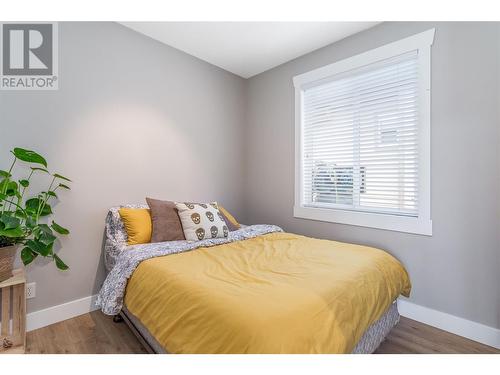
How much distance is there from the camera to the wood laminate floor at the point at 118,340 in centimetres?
175

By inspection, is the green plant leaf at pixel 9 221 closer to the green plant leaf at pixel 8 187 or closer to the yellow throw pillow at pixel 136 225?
the green plant leaf at pixel 8 187

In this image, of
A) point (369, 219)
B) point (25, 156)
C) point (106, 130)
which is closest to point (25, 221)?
point (25, 156)

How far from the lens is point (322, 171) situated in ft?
9.25

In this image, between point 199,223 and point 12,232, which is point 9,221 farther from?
point 199,223

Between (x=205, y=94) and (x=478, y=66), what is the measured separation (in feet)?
8.12

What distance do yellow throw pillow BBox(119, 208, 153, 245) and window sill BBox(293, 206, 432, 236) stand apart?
1592 millimetres

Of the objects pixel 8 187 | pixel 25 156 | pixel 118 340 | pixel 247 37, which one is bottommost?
pixel 118 340

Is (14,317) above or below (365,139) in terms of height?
below

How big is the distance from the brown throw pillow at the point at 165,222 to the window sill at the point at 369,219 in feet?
4.50

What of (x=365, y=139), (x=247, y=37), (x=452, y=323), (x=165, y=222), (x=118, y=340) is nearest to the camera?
(x=118, y=340)

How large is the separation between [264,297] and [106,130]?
203cm

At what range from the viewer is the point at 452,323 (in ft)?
6.47

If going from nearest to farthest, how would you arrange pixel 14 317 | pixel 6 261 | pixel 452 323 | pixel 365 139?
pixel 6 261, pixel 14 317, pixel 452 323, pixel 365 139
